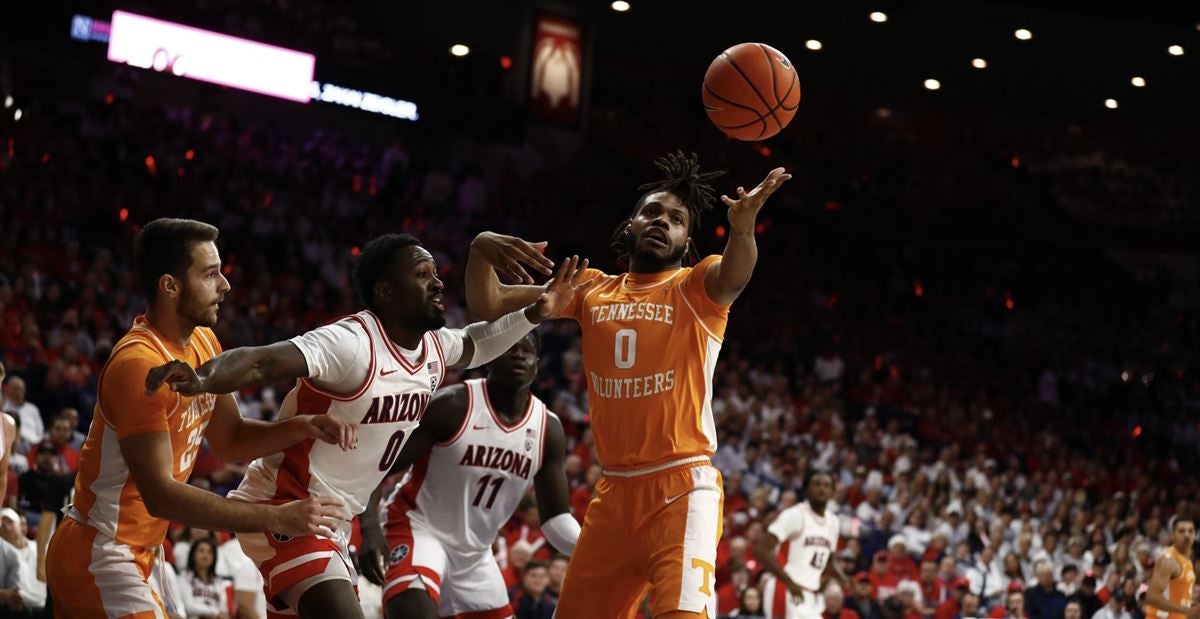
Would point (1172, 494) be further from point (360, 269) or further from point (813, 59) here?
point (360, 269)

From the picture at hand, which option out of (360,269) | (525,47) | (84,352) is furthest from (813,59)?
(360,269)

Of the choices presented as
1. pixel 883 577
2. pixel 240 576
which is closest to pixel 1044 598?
pixel 883 577

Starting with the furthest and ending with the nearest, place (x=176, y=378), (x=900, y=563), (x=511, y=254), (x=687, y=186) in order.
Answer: (x=900, y=563) → (x=687, y=186) → (x=511, y=254) → (x=176, y=378)

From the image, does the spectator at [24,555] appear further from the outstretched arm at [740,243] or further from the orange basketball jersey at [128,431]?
the outstretched arm at [740,243]

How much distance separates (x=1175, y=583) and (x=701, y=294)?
23.9 feet

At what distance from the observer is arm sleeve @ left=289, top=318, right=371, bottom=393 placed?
4.69 metres

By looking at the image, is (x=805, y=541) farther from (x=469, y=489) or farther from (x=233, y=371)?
(x=233, y=371)

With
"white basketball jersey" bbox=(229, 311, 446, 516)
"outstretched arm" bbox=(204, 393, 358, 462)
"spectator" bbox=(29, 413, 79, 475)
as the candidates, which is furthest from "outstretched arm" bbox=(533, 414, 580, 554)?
"spectator" bbox=(29, 413, 79, 475)

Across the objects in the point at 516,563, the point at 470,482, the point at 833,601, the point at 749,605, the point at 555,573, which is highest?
the point at 470,482

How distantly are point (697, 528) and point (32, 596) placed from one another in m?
5.13

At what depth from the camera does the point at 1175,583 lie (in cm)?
1083

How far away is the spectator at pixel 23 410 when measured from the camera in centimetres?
1091

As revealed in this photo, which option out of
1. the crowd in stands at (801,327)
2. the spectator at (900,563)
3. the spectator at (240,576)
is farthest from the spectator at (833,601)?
the spectator at (240,576)

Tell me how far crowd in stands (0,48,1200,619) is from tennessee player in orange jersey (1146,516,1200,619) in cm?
236
